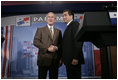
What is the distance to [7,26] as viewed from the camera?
4.05m

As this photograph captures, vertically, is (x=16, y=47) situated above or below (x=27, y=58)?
above

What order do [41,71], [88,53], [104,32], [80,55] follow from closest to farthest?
1. [104,32]
2. [80,55]
3. [41,71]
4. [88,53]

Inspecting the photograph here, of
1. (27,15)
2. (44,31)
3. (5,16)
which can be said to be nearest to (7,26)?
(5,16)

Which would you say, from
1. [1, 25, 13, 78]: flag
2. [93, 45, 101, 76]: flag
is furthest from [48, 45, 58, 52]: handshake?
[1, 25, 13, 78]: flag

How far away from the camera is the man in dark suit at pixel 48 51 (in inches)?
94.6

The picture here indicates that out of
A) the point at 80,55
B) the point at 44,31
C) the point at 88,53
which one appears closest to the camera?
the point at 80,55

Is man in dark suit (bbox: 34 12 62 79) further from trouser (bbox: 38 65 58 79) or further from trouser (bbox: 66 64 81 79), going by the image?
trouser (bbox: 66 64 81 79)

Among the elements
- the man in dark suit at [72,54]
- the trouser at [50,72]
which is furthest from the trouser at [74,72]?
the trouser at [50,72]

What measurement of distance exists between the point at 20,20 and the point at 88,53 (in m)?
1.96

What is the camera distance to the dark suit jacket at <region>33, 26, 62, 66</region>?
8.02ft

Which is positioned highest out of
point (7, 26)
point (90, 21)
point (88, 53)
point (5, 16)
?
point (5, 16)

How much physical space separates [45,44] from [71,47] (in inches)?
22.3

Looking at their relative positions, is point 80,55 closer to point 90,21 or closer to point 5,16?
point 90,21

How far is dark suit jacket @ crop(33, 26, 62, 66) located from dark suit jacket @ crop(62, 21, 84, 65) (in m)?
0.36
